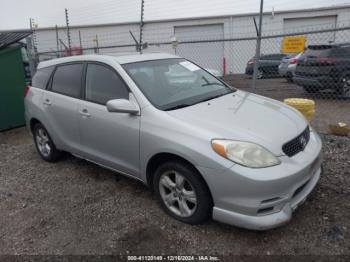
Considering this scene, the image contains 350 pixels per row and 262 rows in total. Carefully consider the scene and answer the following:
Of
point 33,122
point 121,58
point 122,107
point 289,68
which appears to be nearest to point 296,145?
point 122,107

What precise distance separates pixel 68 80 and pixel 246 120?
2.48 meters

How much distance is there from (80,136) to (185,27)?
66.5 feet

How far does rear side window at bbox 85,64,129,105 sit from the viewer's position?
3602mm

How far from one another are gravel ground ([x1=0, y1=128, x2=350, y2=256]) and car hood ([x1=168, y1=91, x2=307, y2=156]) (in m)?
0.84

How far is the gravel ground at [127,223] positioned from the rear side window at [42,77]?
1357 millimetres

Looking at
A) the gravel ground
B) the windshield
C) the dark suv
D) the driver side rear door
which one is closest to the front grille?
the gravel ground

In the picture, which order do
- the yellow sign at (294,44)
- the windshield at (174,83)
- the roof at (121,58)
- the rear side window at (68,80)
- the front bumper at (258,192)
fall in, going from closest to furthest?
the front bumper at (258,192) → the windshield at (174,83) → the roof at (121,58) → the rear side window at (68,80) → the yellow sign at (294,44)

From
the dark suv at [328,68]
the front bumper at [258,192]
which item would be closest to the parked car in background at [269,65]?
the dark suv at [328,68]

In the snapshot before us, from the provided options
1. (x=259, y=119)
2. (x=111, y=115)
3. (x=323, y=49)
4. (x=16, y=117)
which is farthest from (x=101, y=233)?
(x=323, y=49)

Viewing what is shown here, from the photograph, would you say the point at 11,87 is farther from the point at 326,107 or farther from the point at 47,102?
the point at 326,107

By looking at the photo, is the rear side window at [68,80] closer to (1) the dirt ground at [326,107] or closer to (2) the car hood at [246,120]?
(2) the car hood at [246,120]

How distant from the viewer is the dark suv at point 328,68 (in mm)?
8492

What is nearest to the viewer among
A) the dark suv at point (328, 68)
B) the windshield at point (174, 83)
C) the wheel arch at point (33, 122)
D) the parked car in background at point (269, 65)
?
the windshield at point (174, 83)

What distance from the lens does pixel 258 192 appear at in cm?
263
